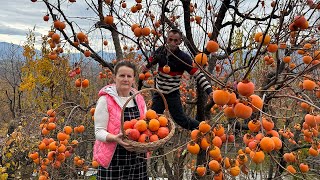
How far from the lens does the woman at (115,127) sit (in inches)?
84.2

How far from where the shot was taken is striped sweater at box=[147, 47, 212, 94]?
2.72 metres

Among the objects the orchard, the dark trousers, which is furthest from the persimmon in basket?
the dark trousers

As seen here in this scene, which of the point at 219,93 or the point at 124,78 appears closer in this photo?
the point at 219,93

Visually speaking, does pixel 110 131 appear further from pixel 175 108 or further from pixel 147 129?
pixel 175 108

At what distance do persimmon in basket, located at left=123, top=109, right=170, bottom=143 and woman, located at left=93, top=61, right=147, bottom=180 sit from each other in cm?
16

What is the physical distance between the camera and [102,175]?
7.33 feet

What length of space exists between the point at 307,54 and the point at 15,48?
1168cm

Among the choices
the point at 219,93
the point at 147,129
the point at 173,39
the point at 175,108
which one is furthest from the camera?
the point at 175,108

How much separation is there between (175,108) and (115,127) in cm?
116

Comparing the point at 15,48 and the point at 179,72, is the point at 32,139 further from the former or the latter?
the point at 15,48

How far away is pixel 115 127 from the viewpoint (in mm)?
2170

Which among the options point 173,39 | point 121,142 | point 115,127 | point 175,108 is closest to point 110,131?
point 115,127

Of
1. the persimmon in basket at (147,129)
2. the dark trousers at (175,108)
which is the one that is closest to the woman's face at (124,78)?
the persimmon in basket at (147,129)

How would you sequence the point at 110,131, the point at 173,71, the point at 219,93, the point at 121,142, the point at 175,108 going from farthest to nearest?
the point at 175,108, the point at 173,71, the point at 110,131, the point at 121,142, the point at 219,93
